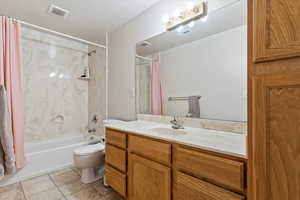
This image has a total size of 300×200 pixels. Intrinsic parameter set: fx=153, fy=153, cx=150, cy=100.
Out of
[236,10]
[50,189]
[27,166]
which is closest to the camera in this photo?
[236,10]

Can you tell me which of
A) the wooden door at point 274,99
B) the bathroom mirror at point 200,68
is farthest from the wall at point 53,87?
the wooden door at point 274,99

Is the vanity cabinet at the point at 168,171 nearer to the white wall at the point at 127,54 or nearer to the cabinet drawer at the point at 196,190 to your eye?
the cabinet drawer at the point at 196,190

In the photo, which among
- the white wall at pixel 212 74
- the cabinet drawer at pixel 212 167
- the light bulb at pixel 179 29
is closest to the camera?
the cabinet drawer at pixel 212 167

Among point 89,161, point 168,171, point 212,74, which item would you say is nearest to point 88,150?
point 89,161

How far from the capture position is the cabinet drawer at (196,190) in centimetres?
86

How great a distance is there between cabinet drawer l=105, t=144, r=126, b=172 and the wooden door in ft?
3.70

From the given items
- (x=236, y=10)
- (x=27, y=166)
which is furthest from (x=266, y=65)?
(x=27, y=166)

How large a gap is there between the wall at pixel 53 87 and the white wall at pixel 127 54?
93 cm

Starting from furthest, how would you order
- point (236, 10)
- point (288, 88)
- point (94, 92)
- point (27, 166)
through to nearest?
point (94, 92), point (27, 166), point (236, 10), point (288, 88)

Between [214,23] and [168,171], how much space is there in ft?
4.60

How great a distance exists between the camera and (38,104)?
2707mm

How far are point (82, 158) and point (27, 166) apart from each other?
3.08ft

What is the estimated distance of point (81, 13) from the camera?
2.10 meters

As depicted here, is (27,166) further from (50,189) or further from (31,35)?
(31,35)
